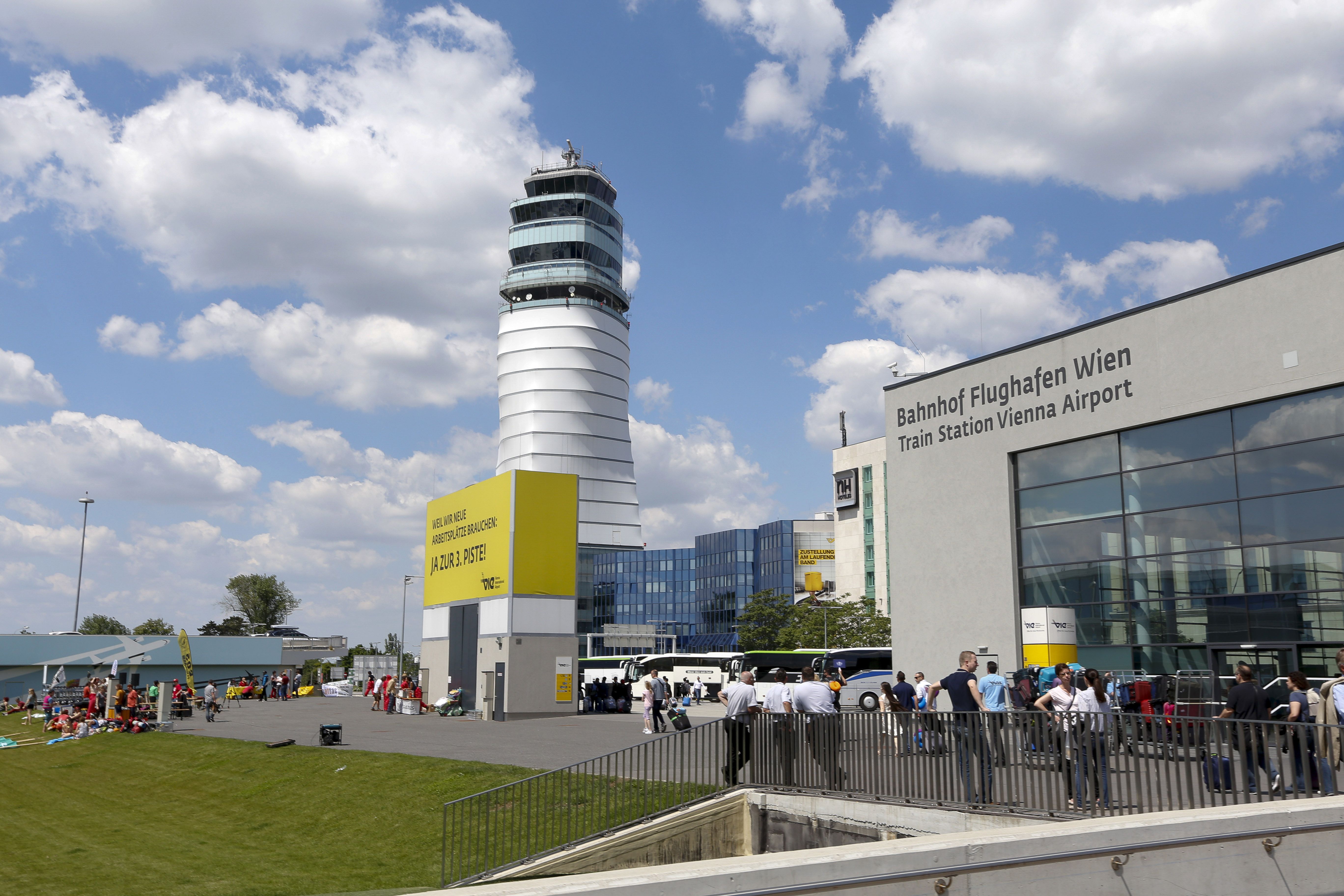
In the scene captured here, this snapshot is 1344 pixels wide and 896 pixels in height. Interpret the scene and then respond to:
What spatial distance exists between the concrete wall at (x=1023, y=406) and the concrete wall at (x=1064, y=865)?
16381 mm

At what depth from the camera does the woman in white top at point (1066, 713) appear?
1083 centimetres

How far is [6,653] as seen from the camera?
75688 mm

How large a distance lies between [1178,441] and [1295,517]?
3051 mm

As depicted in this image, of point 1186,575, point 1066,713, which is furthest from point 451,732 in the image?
point 1066,713

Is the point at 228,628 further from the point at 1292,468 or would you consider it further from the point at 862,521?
the point at 1292,468

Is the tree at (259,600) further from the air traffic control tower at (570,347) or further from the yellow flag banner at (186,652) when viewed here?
the yellow flag banner at (186,652)

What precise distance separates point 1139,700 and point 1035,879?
15671mm

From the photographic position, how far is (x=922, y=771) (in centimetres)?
1261

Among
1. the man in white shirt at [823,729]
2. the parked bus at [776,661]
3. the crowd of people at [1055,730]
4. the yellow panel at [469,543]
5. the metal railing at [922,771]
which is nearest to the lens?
the crowd of people at [1055,730]

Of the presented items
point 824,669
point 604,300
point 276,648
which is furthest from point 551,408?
point 824,669

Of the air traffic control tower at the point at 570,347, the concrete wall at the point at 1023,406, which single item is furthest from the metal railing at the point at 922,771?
the air traffic control tower at the point at 570,347

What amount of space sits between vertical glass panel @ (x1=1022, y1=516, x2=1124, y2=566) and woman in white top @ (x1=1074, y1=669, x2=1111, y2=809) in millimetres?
15717

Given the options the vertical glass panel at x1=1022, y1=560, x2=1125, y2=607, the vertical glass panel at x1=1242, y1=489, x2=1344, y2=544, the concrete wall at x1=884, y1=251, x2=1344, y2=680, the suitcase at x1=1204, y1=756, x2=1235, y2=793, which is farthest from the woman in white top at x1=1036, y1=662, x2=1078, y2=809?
the vertical glass panel at x1=1022, y1=560, x2=1125, y2=607

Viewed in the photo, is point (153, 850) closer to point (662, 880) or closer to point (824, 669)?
point (662, 880)
